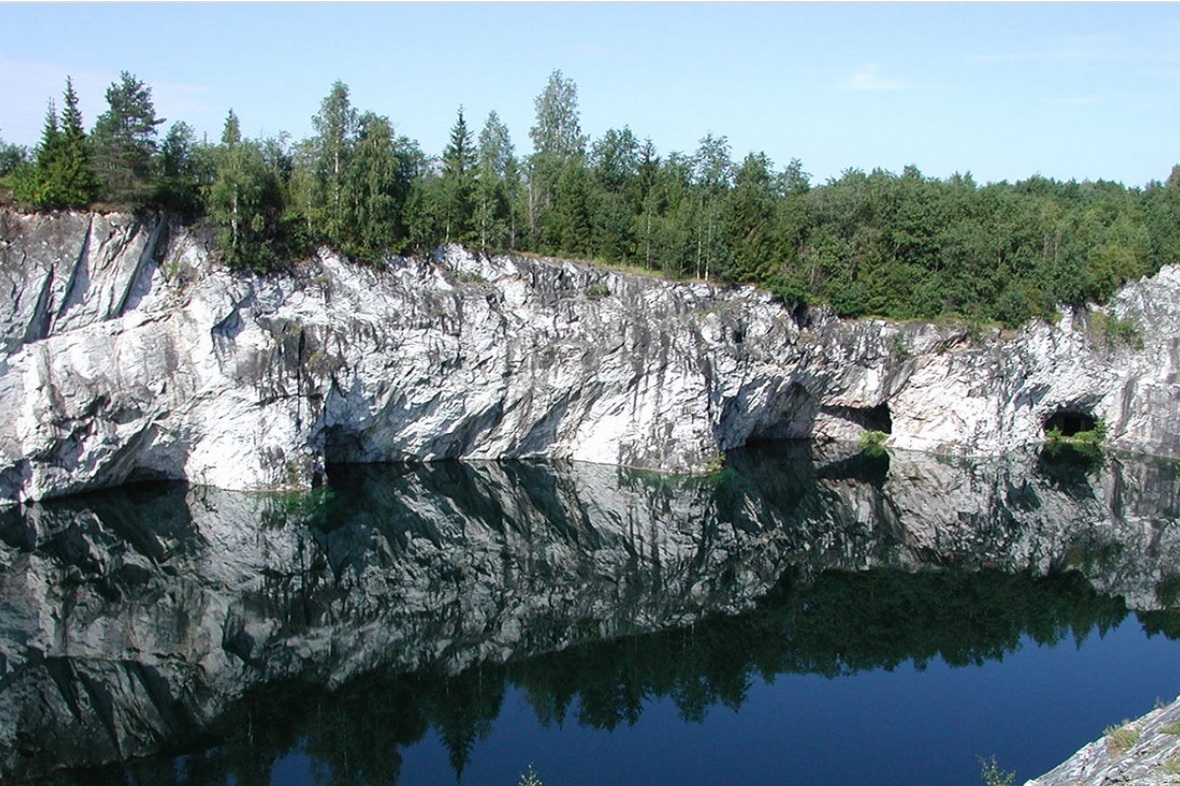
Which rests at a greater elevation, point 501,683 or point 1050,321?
point 1050,321

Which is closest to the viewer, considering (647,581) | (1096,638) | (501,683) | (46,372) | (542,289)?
(501,683)

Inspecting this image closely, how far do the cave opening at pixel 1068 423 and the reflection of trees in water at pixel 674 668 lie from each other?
26.4 meters

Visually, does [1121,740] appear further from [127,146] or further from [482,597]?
[127,146]

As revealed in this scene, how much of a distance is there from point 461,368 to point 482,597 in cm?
1537

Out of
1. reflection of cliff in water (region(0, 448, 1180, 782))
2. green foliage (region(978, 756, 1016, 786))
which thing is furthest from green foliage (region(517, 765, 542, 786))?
green foliage (region(978, 756, 1016, 786))

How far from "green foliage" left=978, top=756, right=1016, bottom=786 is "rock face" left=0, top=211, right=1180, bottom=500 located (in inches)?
968

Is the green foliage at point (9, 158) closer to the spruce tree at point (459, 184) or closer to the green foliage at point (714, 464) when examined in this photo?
the spruce tree at point (459, 184)

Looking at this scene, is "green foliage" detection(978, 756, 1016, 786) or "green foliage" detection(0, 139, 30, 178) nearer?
"green foliage" detection(978, 756, 1016, 786)

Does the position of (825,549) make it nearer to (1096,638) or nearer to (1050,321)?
(1096,638)

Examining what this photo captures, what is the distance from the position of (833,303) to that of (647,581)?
25.5 metres

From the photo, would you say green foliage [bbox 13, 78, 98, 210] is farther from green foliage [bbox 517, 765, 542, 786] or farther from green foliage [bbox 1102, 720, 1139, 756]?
green foliage [bbox 1102, 720, 1139, 756]

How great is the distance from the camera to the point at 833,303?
159ft

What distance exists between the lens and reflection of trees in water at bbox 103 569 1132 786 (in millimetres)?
17797

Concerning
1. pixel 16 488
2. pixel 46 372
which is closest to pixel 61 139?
pixel 46 372
